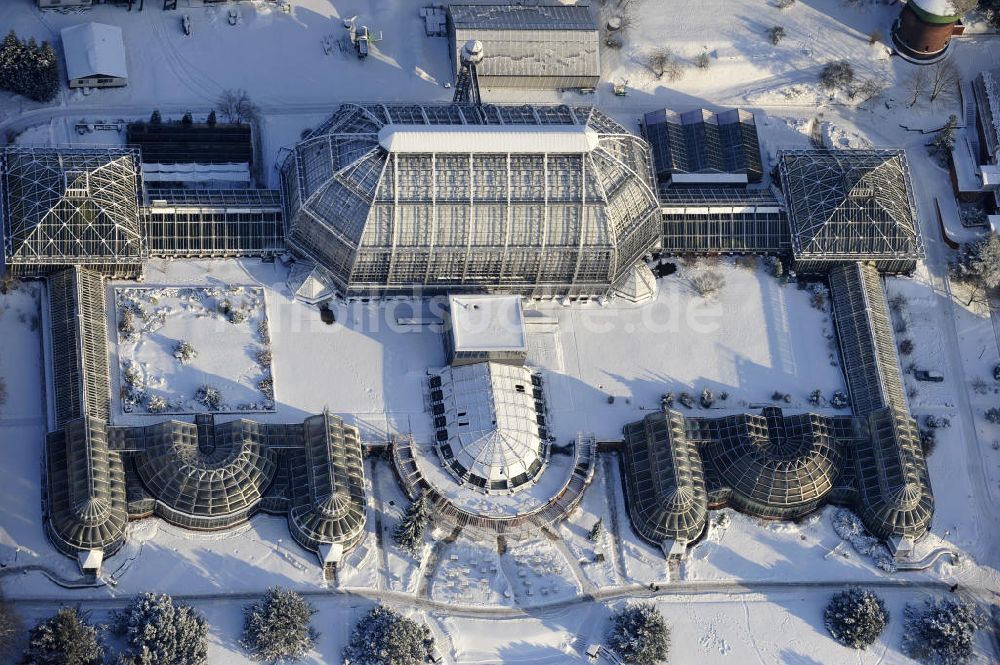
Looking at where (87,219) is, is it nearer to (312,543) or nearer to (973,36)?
(312,543)

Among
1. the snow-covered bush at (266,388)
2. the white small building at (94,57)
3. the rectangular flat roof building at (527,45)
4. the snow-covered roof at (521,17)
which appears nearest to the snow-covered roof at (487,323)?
the snow-covered bush at (266,388)

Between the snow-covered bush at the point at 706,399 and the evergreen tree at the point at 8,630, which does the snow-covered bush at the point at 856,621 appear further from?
the evergreen tree at the point at 8,630

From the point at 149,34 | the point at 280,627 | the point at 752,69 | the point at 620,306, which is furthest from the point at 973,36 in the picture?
the point at 280,627

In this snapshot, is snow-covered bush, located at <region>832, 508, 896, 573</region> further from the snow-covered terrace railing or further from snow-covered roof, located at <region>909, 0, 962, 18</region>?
snow-covered roof, located at <region>909, 0, 962, 18</region>

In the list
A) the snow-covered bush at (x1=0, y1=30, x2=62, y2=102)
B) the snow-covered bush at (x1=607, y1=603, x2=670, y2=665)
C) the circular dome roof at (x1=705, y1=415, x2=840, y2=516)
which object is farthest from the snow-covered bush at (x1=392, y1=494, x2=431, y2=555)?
the snow-covered bush at (x1=0, y1=30, x2=62, y2=102)

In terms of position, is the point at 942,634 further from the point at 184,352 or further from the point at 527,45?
the point at 184,352
